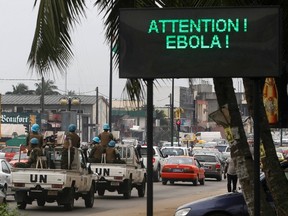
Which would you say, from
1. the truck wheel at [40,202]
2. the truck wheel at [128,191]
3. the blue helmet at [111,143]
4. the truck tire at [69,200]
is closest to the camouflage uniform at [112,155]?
the blue helmet at [111,143]

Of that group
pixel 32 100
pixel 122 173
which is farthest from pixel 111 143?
pixel 32 100

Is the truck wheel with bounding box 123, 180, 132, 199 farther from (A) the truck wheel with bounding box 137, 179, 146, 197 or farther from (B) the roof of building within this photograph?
(B) the roof of building

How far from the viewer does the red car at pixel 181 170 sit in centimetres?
4234

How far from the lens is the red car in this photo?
42.3 m

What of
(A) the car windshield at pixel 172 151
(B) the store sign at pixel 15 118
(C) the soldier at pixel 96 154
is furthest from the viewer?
(B) the store sign at pixel 15 118

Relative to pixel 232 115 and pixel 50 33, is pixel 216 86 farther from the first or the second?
pixel 50 33

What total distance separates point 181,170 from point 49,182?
64.1 ft

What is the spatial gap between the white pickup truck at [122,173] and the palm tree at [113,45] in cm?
1639

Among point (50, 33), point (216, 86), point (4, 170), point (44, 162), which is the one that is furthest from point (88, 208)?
point (50, 33)

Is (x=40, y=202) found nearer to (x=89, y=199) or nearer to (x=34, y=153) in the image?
(x=89, y=199)

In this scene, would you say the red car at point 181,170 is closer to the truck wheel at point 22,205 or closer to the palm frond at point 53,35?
the truck wheel at point 22,205

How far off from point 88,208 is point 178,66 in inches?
651

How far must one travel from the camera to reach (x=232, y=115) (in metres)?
13.0

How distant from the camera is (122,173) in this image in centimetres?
2933
